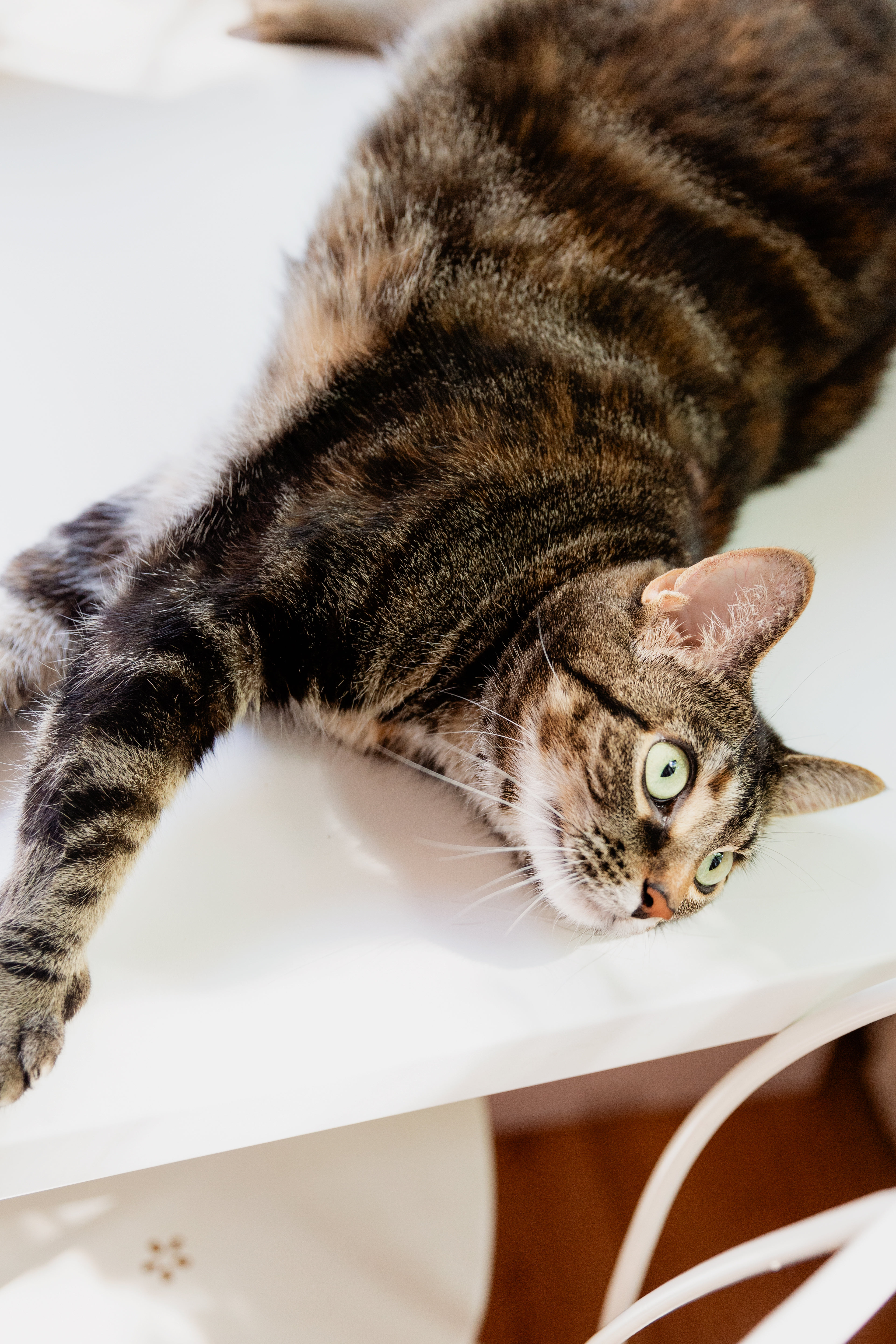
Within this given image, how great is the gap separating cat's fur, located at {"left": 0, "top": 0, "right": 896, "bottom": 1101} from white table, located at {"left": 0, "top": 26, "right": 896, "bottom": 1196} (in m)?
0.05

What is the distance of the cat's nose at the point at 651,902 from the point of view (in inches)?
32.9

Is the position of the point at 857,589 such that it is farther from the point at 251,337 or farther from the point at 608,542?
the point at 251,337

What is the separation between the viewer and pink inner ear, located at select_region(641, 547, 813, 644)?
2.55ft

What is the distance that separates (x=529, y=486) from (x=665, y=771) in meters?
0.32

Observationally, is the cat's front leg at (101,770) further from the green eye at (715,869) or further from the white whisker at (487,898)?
the green eye at (715,869)

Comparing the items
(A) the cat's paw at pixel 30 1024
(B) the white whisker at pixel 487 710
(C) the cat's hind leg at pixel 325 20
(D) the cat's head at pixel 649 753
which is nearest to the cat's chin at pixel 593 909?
(D) the cat's head at pixel 649 753

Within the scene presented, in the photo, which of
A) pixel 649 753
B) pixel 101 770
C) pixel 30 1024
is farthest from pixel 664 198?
pixel 30 1024

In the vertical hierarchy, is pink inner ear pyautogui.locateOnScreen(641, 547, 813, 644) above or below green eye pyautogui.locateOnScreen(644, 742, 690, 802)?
above

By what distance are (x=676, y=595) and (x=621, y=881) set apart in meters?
0.26

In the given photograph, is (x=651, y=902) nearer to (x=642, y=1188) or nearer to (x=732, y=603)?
(x=732, y=603)

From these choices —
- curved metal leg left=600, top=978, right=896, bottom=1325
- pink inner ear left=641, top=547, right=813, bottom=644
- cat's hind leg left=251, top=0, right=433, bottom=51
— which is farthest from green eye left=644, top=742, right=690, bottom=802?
cat's hind leg left=251, top=0, right=433, bottom=51

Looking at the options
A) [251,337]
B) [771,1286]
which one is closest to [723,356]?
[251,337]

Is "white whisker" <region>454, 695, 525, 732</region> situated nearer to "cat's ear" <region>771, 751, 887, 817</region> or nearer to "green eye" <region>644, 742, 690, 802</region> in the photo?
"green eye" <region>644, 742, 690, 802</region>

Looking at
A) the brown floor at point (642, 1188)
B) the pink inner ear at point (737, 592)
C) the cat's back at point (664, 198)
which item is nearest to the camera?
the pink inner ear at point (737, 592)
